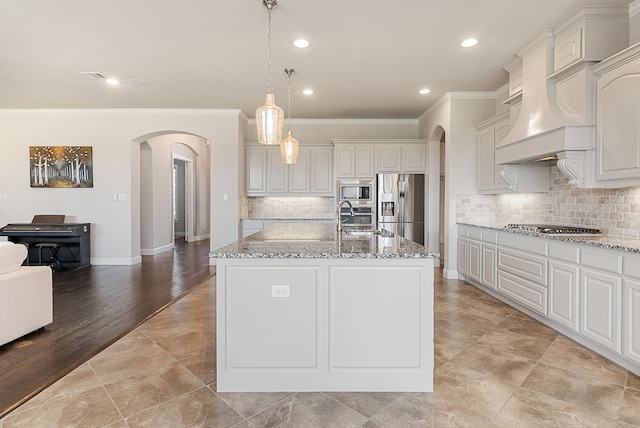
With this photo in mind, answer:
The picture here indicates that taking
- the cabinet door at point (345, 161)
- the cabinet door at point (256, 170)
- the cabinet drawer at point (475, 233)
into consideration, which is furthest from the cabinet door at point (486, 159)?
the cabinet door at point (256, 170)

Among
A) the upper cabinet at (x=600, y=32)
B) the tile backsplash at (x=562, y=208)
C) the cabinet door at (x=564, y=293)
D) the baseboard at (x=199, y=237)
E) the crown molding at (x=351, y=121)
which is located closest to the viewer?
the cabinet door at (x=564, y=293)

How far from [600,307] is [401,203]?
3.88 metres

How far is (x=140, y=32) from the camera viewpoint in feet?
11.3

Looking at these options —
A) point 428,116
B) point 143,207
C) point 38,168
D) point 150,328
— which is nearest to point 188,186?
point 143,207

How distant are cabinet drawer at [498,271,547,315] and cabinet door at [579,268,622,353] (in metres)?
0.50

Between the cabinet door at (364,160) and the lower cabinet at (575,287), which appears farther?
the cabinet door at (364,160)

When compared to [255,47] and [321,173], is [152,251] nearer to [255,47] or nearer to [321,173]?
[321,173]

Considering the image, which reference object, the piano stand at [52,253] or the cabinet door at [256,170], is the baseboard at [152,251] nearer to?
the piano stand at [52,253]

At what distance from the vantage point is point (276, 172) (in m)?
6.85

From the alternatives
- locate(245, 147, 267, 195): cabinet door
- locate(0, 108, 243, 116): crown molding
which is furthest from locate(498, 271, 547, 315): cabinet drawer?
locate(0, 108, 243, 116): crown molding

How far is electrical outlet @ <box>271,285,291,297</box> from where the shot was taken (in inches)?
85.7

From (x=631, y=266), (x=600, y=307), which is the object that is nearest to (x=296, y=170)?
(x=600, y=307)

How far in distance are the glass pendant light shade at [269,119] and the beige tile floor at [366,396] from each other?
1.67 meters

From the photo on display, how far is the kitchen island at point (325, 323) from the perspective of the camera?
2.18 metres
